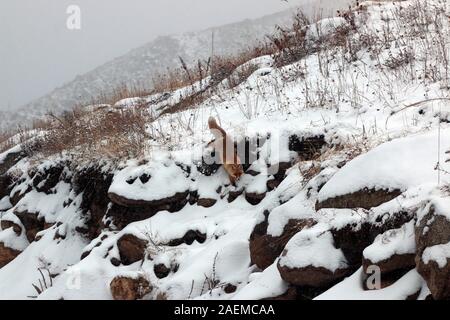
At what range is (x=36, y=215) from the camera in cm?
672

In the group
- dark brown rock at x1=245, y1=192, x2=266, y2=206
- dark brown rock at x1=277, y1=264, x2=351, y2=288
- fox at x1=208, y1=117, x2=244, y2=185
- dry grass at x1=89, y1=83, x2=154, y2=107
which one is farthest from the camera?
dry grass at x1=89, y1=83, x2=154, y2=107

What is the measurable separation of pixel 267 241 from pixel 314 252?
2.02 feet

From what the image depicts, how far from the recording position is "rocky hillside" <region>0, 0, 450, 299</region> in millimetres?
2633

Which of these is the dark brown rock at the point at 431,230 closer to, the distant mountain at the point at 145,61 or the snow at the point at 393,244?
the snow at the point at 393,244

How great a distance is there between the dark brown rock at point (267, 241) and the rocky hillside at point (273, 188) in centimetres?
1

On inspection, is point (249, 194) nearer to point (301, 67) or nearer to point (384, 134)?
point (384, 134)

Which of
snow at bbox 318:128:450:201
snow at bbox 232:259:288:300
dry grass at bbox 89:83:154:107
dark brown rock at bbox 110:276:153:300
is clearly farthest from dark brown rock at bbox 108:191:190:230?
dry grass at bbox 89:83:154:107

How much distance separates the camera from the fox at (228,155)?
15.4ft

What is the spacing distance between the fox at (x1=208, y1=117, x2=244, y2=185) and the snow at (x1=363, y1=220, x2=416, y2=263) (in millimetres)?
2354

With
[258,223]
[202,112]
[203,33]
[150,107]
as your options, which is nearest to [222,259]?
[258,223]

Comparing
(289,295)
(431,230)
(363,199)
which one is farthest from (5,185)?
(431,230)

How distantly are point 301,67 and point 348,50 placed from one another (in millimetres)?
677

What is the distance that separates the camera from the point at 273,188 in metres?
4.53

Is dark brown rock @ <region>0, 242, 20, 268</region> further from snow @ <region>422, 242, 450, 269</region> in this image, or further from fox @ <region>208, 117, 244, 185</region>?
snow @ <region>422, 242, 450, 269</region>
